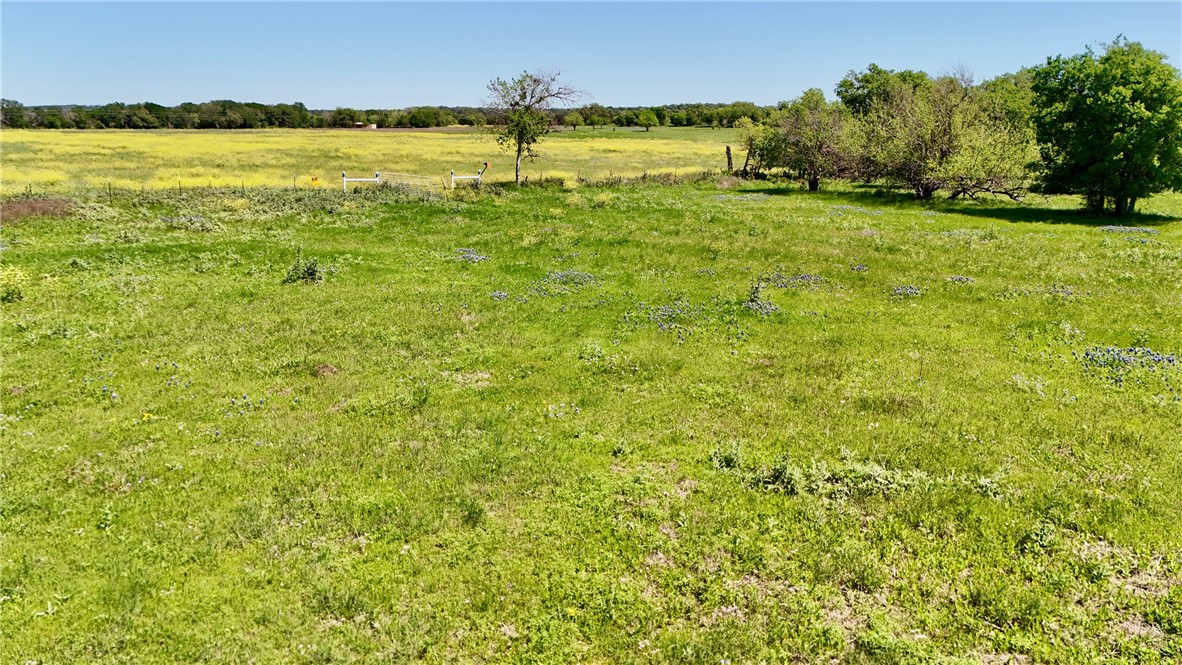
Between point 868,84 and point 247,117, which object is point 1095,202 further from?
point 247,117

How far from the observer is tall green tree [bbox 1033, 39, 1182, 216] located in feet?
106

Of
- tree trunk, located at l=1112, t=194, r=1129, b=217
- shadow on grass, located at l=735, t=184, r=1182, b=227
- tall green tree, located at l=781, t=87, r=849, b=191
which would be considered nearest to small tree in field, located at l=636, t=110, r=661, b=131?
tall green tree, located at l=781, t=87, r=849, b=191

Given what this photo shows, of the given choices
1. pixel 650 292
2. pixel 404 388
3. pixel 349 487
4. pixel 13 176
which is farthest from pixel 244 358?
pixel 13 176

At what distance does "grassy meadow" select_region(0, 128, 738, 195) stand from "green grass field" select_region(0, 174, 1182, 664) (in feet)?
92.5

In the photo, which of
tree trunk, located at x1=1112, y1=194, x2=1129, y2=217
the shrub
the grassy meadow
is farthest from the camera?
the grassy meadow

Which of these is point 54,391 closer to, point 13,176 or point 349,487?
point 349,487

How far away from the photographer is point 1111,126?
3388 cm

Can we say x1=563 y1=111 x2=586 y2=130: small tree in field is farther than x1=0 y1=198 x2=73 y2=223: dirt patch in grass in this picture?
Yes

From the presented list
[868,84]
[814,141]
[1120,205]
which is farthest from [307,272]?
[868,84]

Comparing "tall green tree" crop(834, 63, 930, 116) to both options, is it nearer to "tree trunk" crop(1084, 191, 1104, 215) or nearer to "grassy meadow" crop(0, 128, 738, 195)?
"grassy meadow" crop(0, 128, 738, 195)

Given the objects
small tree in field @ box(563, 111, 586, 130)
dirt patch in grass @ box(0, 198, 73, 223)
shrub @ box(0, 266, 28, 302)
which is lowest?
shrub @ box(0, 266, 28, 302)

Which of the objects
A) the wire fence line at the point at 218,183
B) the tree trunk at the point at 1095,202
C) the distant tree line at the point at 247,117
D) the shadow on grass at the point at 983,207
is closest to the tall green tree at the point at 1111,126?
the tree trunk at the point at 1095,202

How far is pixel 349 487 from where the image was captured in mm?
9812

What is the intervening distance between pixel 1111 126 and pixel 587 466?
1608 inches
